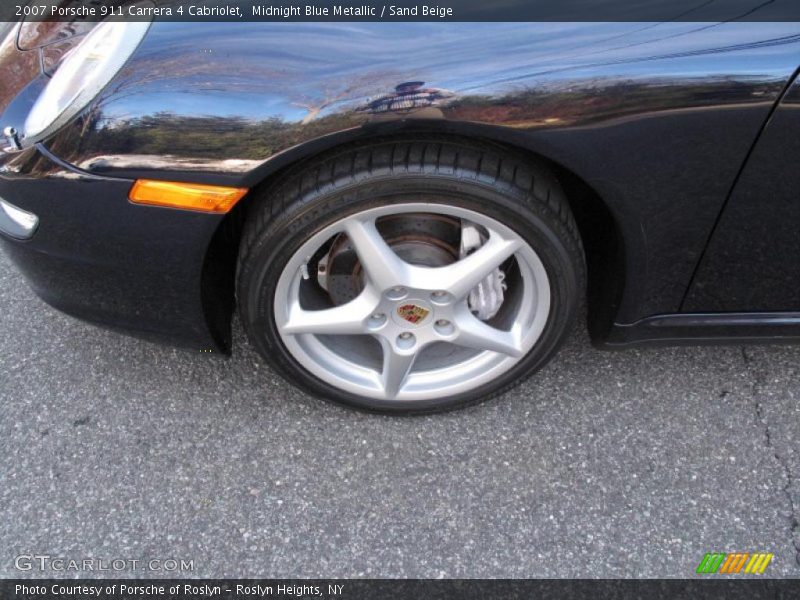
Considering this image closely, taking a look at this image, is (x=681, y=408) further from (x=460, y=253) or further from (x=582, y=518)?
(x=460, y=253)

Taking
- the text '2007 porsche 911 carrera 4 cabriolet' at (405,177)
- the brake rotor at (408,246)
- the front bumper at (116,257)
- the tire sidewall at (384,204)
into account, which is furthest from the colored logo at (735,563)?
the front bumper at (116,257)

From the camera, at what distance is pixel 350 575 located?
68.3 inches

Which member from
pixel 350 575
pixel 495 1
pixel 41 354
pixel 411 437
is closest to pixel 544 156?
pixel 495 1

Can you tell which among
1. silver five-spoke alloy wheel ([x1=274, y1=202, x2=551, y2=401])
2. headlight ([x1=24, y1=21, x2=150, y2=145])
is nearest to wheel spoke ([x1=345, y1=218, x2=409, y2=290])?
silver five-spoke alloy wheel ([x1=274, y1=202, x2=551, y2=401])

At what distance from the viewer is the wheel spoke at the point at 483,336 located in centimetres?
188

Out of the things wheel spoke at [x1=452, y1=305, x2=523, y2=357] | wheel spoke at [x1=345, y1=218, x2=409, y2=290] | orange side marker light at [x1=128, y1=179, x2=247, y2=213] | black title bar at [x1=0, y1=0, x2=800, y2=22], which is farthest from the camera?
wheel spoke at [x1=452, y1=305, x2=523, y2=357]

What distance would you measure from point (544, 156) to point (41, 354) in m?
1.68

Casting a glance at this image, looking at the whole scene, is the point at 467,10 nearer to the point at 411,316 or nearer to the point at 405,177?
the point at 405,177

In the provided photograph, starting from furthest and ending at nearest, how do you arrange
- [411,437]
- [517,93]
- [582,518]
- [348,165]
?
[411,437] → [582,518] → [348,165] → [517,93]

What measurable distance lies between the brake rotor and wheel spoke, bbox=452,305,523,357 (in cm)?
16

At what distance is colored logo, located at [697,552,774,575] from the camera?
1735 mm

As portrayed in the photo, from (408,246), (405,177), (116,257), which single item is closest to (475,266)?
(408,246)

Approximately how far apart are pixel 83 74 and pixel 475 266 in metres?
1.02

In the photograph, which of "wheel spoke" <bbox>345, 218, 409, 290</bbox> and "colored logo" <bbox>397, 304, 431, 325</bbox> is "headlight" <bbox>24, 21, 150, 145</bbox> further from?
"colored logo" <bbox>397, 304, 431, 325</bbox>
